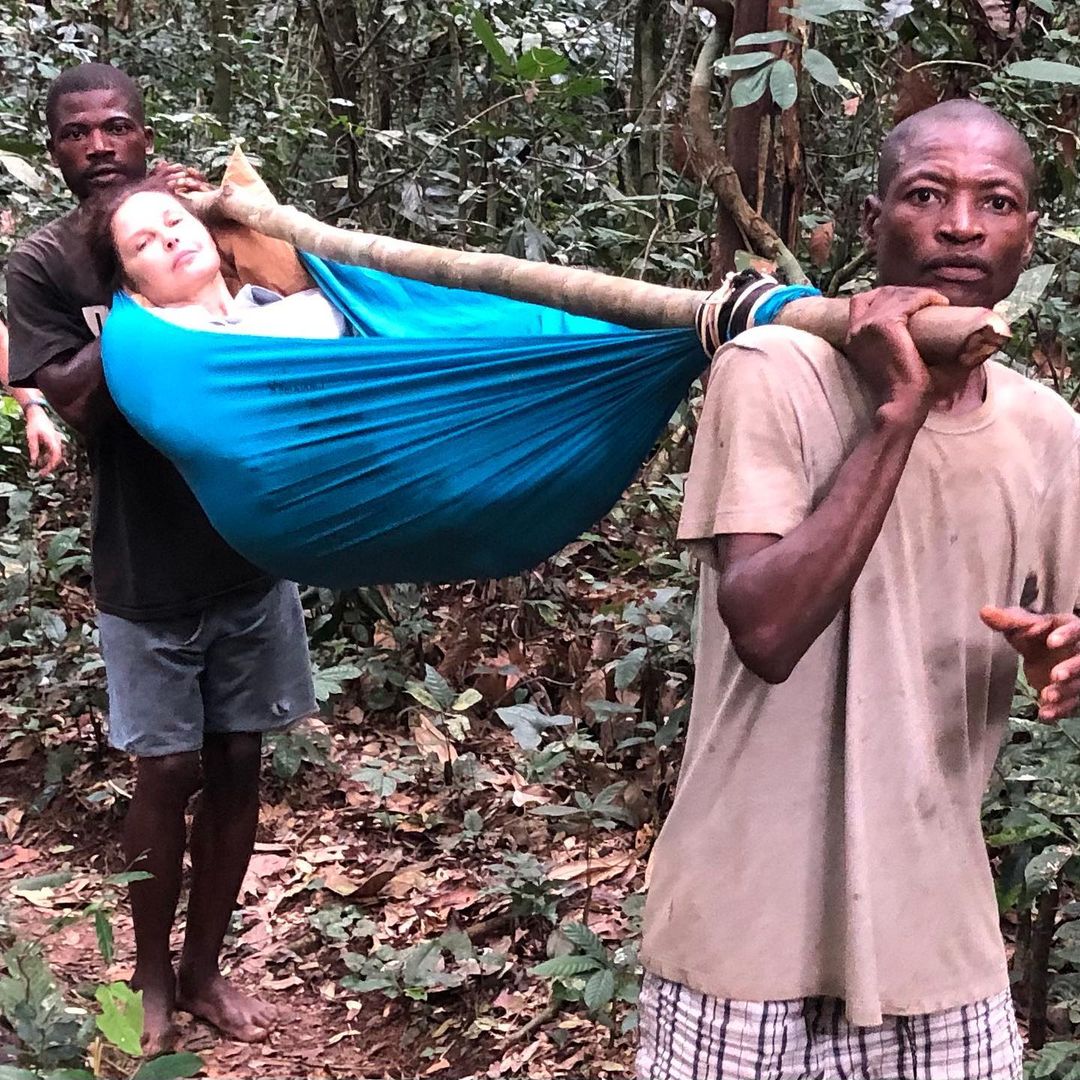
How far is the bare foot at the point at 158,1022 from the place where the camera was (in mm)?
1938

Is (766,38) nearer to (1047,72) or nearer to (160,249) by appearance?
(1047,72)

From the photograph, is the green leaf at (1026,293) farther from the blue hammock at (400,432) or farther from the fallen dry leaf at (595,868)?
the fallen dry leaf at (595,868)

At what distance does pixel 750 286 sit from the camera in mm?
1143

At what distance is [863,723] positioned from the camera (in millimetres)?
1042

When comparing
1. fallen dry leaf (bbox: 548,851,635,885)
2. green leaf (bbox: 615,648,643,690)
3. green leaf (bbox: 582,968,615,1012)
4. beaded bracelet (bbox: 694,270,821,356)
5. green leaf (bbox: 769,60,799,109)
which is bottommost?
fallen dry leaf (bbox: 548,851,635,885)

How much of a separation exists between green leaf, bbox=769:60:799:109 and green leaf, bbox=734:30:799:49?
5cm

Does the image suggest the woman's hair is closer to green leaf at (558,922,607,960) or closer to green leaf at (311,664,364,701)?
green leaf at (311,664,364,701)

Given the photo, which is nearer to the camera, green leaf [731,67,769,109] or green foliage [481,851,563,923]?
green leaf [731,67,769,109]

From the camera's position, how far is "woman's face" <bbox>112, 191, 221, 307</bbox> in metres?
1.71

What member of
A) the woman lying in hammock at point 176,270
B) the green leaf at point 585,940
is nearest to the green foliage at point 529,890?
the green leaf at point 585,940

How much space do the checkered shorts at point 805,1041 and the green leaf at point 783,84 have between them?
1138 millimetres

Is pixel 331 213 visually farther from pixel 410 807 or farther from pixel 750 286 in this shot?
pixel 750 286

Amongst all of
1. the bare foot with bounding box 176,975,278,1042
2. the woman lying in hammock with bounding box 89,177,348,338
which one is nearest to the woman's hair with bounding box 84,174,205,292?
the woman lying in hammock with bounding box 89,177,348,338

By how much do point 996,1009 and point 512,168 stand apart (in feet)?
9.50
